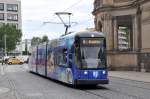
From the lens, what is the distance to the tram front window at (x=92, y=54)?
1056 inches

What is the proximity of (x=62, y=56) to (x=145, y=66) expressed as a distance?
22.9 metres

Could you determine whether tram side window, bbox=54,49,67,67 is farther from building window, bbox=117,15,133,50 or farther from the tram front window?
building window, bbox=117,15,133,50

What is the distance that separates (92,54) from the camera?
26922 mm

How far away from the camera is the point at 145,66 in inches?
2039

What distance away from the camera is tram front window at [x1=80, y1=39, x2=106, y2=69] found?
26.8 meters

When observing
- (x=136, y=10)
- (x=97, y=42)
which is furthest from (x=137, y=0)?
(x=97, y=42)

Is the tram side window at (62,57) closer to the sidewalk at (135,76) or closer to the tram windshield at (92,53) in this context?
the tram windshield at (92,53)

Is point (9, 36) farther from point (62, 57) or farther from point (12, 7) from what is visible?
point (62, 57)

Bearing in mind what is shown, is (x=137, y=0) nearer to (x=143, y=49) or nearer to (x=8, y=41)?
(x=143, y=49)

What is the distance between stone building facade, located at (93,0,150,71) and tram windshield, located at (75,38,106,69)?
24.3 m

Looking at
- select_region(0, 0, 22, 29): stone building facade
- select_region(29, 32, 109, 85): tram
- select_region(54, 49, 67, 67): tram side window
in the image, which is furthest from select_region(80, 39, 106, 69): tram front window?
select_region(0, 0, 22, 29): stone building facade

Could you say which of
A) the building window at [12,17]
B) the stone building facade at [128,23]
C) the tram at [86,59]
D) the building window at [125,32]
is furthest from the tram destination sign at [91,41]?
the building window at [12,17]

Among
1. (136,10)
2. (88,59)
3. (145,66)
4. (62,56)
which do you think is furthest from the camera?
(136,10)

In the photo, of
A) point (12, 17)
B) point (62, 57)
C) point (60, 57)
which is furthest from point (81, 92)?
point (12, 17)
